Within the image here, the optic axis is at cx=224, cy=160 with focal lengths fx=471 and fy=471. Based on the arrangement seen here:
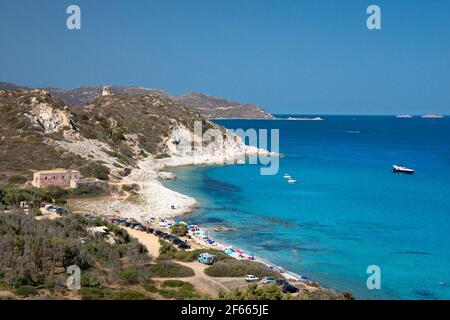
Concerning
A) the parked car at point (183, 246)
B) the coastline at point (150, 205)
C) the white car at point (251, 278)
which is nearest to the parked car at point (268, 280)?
the white car at point (251, 278)

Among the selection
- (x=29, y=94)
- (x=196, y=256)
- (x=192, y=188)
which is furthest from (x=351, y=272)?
(x=29, y=94)

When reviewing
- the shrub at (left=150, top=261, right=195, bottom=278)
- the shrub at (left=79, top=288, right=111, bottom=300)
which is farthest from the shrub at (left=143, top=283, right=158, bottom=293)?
the shrub at (left=150, top=261, right=195, bottom=278)

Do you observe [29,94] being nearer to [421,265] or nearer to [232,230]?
[232,230]

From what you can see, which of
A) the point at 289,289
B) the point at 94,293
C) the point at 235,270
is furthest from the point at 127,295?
the point at 289,289

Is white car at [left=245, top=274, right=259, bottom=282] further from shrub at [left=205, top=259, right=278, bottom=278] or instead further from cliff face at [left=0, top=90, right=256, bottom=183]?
cliff face at [left=0, top=90, right=256, bottom=183]

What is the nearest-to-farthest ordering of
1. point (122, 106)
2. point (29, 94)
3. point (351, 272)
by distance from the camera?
point (351, 272) → point (29, 94) → point (122, 106)

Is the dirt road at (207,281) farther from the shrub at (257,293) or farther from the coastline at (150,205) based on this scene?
the coastline at (150,205)
